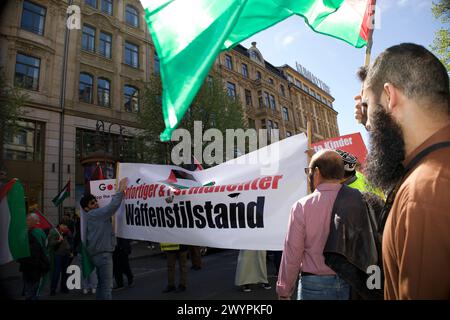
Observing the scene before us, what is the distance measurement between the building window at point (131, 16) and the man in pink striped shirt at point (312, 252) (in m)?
Answer: 23.7

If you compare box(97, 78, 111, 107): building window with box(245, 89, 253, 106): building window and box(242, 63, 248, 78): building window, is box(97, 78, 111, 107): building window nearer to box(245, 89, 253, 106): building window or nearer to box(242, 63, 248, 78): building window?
box(245, 89, 253, 106): building window

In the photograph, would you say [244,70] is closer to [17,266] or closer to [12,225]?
[17,266]

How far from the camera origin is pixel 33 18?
56.2ft

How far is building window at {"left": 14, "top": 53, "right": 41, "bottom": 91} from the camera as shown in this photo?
1616 cm

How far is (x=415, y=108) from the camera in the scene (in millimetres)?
1179

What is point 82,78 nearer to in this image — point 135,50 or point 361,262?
point 135,50

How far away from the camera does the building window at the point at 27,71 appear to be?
1616 centimetres

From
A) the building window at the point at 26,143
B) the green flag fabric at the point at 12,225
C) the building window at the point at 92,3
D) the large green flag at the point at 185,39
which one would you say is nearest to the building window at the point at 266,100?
the building window at the point at 92,3

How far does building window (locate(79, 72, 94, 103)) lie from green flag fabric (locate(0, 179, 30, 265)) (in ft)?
53.3

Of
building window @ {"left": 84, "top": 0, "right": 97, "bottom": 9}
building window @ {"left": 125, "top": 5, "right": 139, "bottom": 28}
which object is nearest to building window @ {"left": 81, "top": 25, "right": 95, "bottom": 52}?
building window @ {"left": 84, "top": 0, "right": 97, "bottom": 9}

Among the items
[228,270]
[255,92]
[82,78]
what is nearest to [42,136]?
[82,78]

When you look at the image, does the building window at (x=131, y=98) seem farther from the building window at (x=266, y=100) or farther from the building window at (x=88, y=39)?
the building window at (x=266, y=100)
